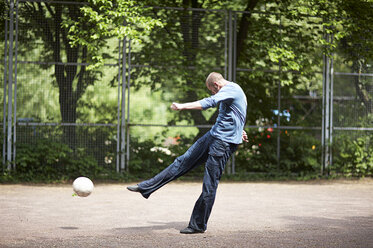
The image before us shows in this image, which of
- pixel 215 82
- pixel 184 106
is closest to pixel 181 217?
pixel 215 82

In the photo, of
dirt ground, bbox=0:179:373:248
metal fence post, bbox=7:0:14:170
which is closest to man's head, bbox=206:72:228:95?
dirt ground, bbox=0:179:373:248

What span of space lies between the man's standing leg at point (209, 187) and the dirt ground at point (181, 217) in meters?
0.18

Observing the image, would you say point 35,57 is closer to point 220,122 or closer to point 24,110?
point 24,110

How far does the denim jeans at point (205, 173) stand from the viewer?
6.75m

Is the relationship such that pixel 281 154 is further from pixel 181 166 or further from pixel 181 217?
pixel 181 166

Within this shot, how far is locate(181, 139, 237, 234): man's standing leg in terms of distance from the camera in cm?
673

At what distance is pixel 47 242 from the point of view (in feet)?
19.6

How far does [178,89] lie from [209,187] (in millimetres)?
7164

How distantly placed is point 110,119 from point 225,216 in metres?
5.94

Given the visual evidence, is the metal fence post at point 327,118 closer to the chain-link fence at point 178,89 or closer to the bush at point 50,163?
the chain-link fence at point 178,89

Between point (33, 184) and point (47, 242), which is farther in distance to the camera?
point (33, 184)

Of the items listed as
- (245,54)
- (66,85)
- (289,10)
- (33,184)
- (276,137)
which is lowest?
(33,184)

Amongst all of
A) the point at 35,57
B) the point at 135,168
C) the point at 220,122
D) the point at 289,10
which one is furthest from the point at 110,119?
the point at 220,122

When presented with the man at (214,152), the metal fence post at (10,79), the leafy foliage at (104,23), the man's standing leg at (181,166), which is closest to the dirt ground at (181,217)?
the man at (214,152)
